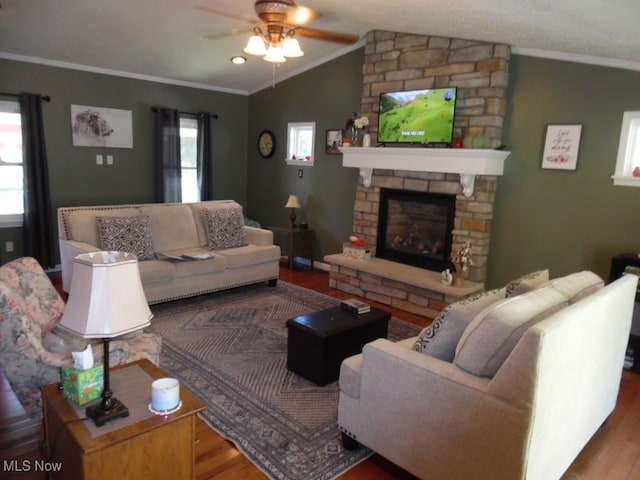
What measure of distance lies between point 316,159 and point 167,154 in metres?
2.03

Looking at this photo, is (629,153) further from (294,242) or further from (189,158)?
(189,158)

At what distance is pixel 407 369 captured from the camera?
6.59 ft

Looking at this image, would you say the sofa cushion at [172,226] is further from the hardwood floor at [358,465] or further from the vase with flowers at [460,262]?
the vase with flowers at [460,262]

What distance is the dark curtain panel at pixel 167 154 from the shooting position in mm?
6121

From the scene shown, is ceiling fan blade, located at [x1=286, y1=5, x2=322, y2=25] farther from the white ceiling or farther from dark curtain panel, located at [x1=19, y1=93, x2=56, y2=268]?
dark curtain panel, located at [x1=19, y1=93, x2=56, y2=268]

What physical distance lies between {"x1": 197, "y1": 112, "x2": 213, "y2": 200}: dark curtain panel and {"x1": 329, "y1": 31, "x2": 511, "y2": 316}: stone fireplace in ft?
7.95

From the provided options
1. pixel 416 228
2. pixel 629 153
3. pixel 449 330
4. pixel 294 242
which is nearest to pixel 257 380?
pixel 449 330

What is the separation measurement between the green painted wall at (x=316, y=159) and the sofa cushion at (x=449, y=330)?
3.70 m

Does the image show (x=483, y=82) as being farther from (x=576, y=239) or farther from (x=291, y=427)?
(x=291, y=427)

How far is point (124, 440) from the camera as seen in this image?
157cm

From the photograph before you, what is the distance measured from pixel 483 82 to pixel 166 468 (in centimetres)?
400

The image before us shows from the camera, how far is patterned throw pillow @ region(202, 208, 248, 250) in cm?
502

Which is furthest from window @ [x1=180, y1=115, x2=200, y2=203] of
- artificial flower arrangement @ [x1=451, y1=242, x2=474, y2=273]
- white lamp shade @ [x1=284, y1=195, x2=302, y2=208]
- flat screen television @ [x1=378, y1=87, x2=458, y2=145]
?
artificial flower arrangement @ [x1=451, y1=242, x2=474, y2=273]

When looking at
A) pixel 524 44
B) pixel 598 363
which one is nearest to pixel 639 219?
pixel 524 44
